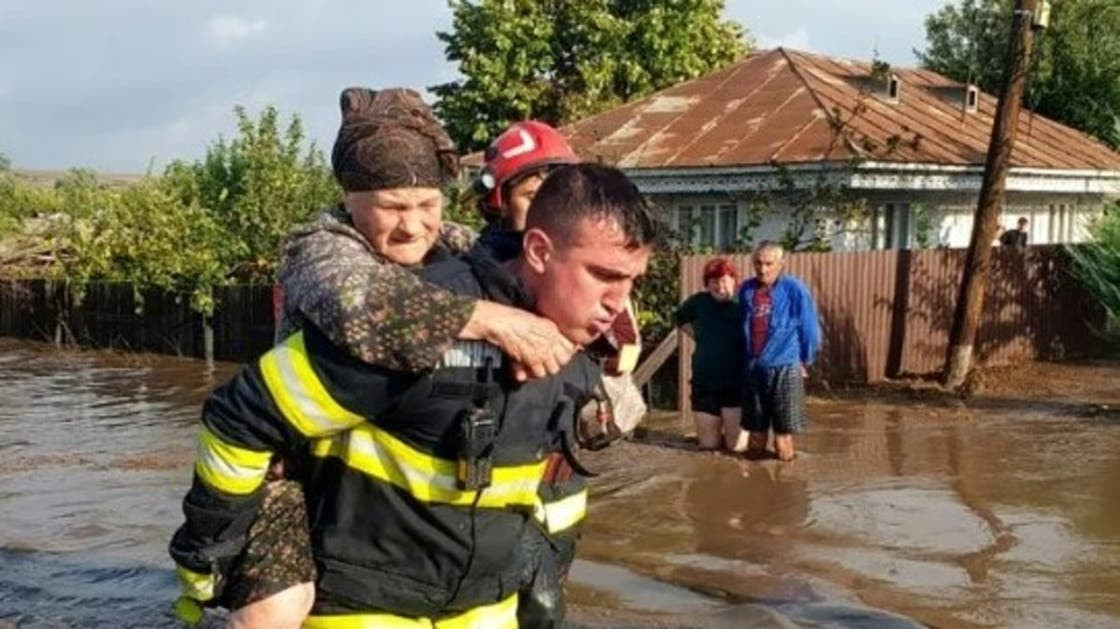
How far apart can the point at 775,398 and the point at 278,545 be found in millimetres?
9171

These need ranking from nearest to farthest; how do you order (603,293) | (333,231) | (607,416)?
1. (603,293)
2. (333,231)
3. (607,416)

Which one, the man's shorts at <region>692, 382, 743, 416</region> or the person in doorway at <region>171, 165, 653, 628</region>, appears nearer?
the person in doorway at <region>171, 165, 653, 628</region>

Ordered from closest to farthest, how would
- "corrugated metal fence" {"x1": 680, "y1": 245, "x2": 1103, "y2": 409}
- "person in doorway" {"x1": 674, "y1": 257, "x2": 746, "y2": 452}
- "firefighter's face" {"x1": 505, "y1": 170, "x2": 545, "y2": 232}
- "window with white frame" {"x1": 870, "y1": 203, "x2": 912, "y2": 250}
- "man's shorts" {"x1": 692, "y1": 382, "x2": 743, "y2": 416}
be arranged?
1. "firefighter's face" {"x1": 505, "y1": 170, "x2": 545, "y2": 232}
2. "person in doorway" {"x1": 674, "y1": 257, "x2": 746, "y2": 452}
3. "man's shorts" {"x1": 692, "y1": 382, "x2": 743, "y2": 416}
4. "corrugated metal fence" {"x1": 680, "y1": 245, "x2": 1103, "y2": 409}
5. "window with white frame" {"x1": 870, "y1": 203, "x2": 912, "y2": 250}

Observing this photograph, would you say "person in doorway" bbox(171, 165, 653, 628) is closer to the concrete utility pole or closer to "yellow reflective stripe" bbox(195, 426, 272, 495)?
"yellow reflective stripe" bbox(195, 426, 272, 495)

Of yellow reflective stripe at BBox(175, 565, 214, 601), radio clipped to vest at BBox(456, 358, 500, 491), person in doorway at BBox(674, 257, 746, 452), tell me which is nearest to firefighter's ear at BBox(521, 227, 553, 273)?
radio clipped to vest at BBox(456, 358, 500, 491)

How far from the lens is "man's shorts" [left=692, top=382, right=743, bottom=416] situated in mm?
12070

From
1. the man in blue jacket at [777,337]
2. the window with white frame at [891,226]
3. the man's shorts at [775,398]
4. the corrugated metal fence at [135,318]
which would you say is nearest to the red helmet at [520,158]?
the man in blue jacket at [777,337]

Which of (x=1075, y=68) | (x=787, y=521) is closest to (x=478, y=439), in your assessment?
(x=787, y=521)

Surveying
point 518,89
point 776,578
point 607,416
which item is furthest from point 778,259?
point 518,89

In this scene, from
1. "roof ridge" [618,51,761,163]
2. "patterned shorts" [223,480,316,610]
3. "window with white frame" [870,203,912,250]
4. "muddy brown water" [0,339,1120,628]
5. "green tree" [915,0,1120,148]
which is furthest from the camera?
"green tree" [915,0,1120,148]

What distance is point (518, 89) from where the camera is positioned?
112 ft

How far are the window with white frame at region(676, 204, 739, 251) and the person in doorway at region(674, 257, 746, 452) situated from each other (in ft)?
31.8

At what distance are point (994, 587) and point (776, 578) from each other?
1181 millimetres

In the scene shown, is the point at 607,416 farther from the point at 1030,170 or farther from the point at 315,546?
the point at 1030,170
